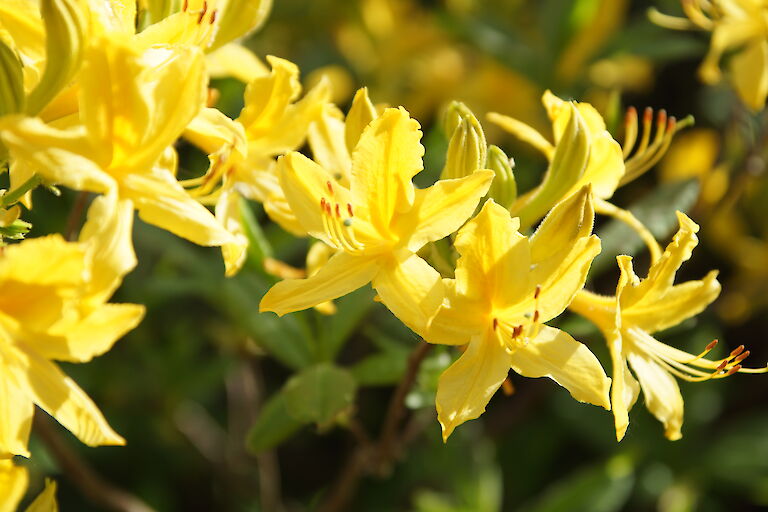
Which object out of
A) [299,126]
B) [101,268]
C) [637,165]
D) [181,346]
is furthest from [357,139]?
[181,346]

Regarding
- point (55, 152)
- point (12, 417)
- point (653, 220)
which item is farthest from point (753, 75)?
point (12, 417)

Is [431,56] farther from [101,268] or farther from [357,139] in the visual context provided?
[101,268]

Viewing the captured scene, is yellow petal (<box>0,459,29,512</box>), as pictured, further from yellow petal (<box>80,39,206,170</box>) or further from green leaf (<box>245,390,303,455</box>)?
green leaf (<box>245,390,303,455</box>)

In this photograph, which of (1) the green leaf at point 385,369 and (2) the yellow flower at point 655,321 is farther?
(1) the green leaf at point 385,369

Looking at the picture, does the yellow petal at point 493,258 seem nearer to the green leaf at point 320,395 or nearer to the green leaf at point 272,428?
the green leaf at point 320,395

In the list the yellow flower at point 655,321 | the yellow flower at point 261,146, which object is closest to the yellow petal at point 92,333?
the yellow flower at point 261,146

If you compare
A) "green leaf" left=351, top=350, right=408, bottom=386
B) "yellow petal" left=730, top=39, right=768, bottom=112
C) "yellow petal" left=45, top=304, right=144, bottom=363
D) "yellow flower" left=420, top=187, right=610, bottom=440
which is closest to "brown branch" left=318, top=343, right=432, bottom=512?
"green leaf" left=351, top=350, right=408, bottom=386

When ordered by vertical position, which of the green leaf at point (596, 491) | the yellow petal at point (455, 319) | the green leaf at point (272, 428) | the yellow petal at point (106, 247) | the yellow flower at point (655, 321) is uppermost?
Answer: the yellow petal at point (106, 247)
